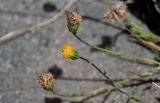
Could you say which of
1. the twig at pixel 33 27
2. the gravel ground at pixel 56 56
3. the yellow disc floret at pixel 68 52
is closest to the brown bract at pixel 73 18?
the yellow disc floret at pixel 68 52

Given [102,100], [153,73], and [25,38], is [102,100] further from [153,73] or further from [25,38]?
[25,38]

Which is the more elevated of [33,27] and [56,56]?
[33,27]

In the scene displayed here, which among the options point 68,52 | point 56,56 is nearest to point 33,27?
point 56,56

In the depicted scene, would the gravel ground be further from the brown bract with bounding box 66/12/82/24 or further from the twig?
the brown bract with bounding box 66/12/82/24

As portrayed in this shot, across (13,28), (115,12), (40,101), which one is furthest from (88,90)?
(13,28)

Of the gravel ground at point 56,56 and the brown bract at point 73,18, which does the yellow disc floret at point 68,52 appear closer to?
the brown bract at point 73,18

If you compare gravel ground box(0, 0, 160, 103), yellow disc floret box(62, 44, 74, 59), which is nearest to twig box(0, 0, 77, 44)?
gravel ground box(0, 0, 160, 103)

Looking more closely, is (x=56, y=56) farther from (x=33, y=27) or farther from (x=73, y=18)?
(x=73, y=18)

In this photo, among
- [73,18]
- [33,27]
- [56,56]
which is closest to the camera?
[73,18]

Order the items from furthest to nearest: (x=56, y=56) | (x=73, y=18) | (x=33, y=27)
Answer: (x=33, y=27) → (x=56, y=56) → (x=73, y=18)

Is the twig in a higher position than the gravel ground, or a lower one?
higher
